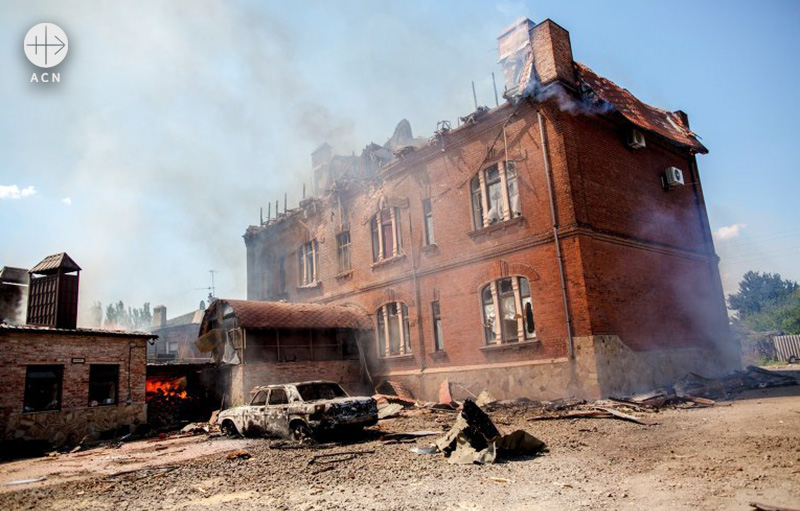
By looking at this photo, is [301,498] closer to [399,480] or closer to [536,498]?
[399,480]

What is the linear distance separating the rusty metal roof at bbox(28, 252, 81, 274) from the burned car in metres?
9.48

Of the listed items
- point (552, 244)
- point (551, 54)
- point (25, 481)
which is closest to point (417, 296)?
point (552, 244)

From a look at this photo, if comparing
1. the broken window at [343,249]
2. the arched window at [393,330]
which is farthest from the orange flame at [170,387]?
the broken window at [343,249]

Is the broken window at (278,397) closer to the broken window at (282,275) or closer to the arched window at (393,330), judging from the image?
the arched window at (393,330)

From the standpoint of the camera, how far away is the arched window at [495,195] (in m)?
16.2

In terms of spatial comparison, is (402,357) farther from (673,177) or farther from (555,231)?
(673,177)

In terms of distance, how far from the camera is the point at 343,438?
35.9 feet

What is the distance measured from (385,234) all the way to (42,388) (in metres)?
12.5

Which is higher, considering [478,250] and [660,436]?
[478,250]

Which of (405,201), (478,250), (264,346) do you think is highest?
(405,201)

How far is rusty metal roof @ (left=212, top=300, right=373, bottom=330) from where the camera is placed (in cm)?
1811

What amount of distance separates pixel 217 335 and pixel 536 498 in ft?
54.6

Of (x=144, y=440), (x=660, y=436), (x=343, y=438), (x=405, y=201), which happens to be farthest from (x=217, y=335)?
(x=660, y=436)

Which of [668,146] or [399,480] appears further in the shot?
[668,146]
